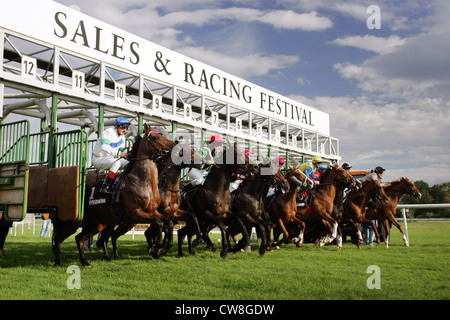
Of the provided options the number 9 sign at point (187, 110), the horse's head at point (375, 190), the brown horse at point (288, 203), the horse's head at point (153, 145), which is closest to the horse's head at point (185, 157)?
the horse's head at point (153, 145)

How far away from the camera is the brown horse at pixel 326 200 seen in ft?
35.3

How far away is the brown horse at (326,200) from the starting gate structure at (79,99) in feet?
10.5

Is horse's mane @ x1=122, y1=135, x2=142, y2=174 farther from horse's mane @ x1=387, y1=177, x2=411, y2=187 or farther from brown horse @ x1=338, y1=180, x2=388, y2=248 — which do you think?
horse's mane @ x1=387, y1=177, x2=411, y2=187

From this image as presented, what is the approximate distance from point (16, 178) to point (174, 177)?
8.75 ft

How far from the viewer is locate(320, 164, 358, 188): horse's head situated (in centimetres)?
1077

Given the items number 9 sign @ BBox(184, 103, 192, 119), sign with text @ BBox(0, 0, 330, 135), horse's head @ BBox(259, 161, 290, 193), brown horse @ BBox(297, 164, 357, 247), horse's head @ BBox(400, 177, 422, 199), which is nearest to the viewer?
horse's head @ BBox(259, 161, 290, 193)

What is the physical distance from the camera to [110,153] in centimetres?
738

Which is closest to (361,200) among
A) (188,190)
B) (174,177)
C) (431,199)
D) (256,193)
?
(256,193)

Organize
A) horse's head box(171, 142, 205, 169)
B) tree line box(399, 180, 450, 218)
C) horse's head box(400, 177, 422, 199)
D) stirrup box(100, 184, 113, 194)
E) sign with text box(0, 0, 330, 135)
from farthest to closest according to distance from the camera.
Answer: tree line box(399, 180, 450, 218), horse's head box(400, 177, 422, 199), sign with text box(0, 0, 330, 135), horse's head box(171, 142, 205, 169), stirrup box(100, 184, 113, 194)

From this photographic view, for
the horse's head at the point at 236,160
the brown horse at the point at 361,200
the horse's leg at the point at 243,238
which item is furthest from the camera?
the brown horse at the point at 361,200

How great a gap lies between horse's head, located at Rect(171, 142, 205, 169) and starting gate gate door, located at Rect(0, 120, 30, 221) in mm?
2332

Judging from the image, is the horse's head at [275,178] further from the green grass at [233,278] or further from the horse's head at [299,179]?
the green grass at [233,278]

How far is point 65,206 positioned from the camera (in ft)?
21.4

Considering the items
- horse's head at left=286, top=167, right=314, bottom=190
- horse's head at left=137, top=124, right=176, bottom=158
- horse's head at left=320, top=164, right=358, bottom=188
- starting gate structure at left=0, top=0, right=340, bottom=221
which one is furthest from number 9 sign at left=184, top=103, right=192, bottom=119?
horse's head at left=137, top=124, right=176, bottom=158
